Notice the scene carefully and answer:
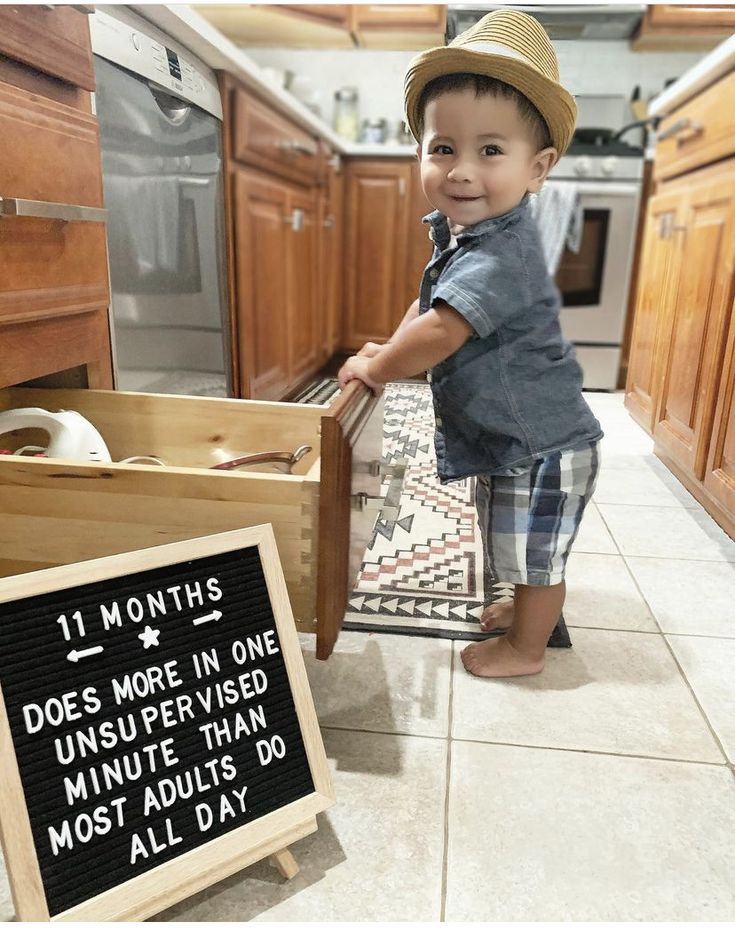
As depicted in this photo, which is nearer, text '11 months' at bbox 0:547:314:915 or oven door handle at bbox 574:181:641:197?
text '11 months' at bbox 0:547:314:915

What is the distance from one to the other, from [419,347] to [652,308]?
58.3 inches

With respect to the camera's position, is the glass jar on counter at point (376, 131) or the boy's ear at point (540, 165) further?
the glass jar on counter at point (376, 131)

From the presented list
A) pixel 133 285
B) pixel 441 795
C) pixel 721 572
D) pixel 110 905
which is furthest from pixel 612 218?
pixel 110 905

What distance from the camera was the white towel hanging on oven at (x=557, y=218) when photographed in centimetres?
100

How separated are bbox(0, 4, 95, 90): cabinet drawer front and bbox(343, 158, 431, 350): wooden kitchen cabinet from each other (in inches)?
67.4

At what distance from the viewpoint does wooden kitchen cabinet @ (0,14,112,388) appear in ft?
2.70

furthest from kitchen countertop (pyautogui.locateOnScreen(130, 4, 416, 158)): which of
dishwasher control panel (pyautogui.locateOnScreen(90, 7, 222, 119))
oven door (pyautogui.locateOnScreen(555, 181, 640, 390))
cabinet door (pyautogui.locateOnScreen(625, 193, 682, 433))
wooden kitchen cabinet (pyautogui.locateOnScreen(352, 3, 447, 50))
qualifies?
wooden kitchen cabinet (pyautogui.locateOnScreen(352, 3, 447, 50))

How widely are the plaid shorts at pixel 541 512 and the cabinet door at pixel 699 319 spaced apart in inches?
32.0

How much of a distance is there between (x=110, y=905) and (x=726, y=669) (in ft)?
2.84

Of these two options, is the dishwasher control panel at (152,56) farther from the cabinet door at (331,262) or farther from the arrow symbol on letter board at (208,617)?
the cabinet door at (331,262)

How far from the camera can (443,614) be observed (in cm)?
115

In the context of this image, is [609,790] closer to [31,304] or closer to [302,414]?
[302,414]

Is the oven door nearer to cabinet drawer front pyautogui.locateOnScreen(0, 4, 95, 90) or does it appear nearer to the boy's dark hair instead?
the boy's dark hair

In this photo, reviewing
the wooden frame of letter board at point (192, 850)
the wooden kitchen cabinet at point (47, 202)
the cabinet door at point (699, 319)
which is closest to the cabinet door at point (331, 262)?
the cabinet door at point (699, 319)
